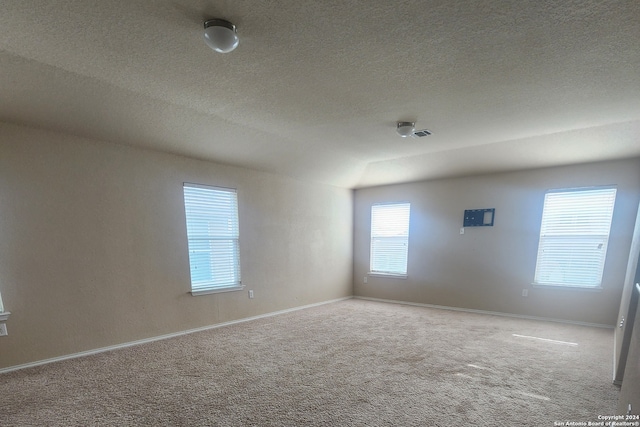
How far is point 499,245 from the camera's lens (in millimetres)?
4172

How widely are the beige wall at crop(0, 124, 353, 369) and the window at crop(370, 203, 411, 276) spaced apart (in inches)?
94.0

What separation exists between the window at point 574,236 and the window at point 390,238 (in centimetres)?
205

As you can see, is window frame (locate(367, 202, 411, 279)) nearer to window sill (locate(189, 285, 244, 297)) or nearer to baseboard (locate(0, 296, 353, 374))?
baseboard (locate(0, 296, 353, 374))

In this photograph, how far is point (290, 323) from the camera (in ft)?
12.5

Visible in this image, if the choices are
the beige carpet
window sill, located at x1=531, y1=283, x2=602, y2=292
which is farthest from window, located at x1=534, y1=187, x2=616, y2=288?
the beige carpet

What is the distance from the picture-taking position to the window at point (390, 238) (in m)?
5.04

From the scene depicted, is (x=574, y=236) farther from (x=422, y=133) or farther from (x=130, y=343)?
(x=130, y=343)

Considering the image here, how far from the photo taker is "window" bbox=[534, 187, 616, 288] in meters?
3.53

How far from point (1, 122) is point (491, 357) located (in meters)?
5.29

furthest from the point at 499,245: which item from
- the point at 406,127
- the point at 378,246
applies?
the point at 406,127

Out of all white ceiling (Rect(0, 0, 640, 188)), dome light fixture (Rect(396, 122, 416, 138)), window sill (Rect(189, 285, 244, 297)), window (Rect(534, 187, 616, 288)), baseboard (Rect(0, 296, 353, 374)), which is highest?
white ceiling (Rect(0, 0, 640, 188))

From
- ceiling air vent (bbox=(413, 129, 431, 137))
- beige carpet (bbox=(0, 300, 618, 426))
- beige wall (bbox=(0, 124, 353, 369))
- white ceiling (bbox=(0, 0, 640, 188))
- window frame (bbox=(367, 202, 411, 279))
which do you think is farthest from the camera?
window frame (bbox=(367, 202, 411, 279))

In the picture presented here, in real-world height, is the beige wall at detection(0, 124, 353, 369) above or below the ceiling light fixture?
below

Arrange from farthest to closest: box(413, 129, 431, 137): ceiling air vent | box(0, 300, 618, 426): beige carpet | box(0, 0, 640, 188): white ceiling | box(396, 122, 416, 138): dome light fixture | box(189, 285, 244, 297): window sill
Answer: box(189, 285, 244, 297): window sill < box(413, 129, 431, 137): ceiling air vent < box(396, 122, 416, 138): dome light fixture < box(0, 300, 618, 426): beige carpet < box(0, 0, 640, 188): white ceiling
